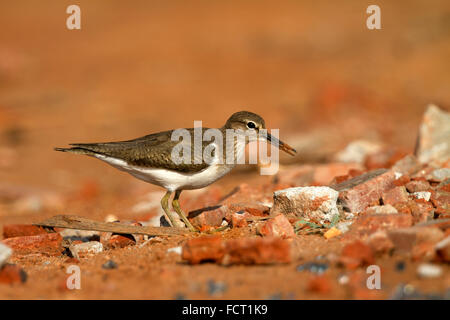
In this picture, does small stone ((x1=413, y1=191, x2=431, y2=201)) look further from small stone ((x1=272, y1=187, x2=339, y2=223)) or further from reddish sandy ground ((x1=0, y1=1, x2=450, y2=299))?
reddish sandy ground ((x1=0, y1=1, x2=450, y2=299))

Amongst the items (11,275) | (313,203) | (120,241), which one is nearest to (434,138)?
(313,203)

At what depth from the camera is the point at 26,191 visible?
12.2 meters

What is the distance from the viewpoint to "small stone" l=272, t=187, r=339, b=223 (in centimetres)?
665

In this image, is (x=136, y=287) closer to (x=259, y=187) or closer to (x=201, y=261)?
(x=201, y=261)

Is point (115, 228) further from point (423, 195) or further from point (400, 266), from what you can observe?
point (423, 195)

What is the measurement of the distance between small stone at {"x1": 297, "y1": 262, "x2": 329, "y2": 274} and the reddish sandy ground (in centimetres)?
8

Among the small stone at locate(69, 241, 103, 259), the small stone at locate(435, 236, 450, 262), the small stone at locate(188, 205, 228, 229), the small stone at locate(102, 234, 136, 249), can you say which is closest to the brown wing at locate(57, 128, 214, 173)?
the small stone at locate(188, 205, 228, 229)

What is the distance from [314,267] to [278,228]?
44.2 inches

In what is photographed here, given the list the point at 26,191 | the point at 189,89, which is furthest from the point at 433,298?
the point at 189,89

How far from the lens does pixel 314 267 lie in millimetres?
5168

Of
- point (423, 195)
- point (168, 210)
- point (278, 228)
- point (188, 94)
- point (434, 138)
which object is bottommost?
point (278, 228)

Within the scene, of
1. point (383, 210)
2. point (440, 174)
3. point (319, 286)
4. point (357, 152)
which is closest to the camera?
point (319, 286)

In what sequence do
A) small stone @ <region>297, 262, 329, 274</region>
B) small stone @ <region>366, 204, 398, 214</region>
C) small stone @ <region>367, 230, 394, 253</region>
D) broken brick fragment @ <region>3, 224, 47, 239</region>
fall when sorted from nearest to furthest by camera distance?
small stone @ <region>297, 262, 329, 274</region>
small stone @ <region>367, 230, 394, 253</region>
small stone @ <region>366, 204, 398, 214</region>
broken brick fragment @ <region>3, 224, 47, 239</region>
